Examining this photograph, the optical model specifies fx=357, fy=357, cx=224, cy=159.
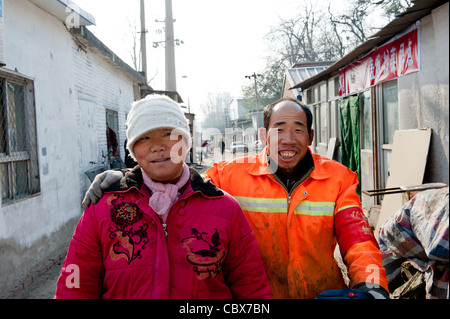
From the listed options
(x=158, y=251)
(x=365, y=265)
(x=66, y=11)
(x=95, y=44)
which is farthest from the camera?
(x=95, y=44)

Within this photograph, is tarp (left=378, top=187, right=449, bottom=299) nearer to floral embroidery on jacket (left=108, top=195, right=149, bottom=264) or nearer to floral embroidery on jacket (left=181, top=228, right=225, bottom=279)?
floral embroidery on jacket (left=181, top=228, right=225, bottom=279)

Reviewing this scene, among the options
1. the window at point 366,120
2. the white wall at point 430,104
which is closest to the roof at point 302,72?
the window at point 366,120

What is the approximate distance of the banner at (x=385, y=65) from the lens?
15.9 feet

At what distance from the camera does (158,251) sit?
1.50m

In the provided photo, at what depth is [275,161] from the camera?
2201 mm

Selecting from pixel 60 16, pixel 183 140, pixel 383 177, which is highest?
pixel 60 16

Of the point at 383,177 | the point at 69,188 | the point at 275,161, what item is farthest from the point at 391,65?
the point at 69,188

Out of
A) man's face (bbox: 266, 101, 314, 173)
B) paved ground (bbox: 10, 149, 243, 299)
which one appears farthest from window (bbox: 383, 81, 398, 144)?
paved ground (bbox: 10, 149, 243, 299)

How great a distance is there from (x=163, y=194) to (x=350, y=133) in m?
7.79

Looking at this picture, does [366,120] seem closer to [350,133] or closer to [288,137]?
[350,133]

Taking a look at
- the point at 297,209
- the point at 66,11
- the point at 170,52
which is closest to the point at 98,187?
the point at 297,209

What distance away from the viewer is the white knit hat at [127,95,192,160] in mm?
1601
